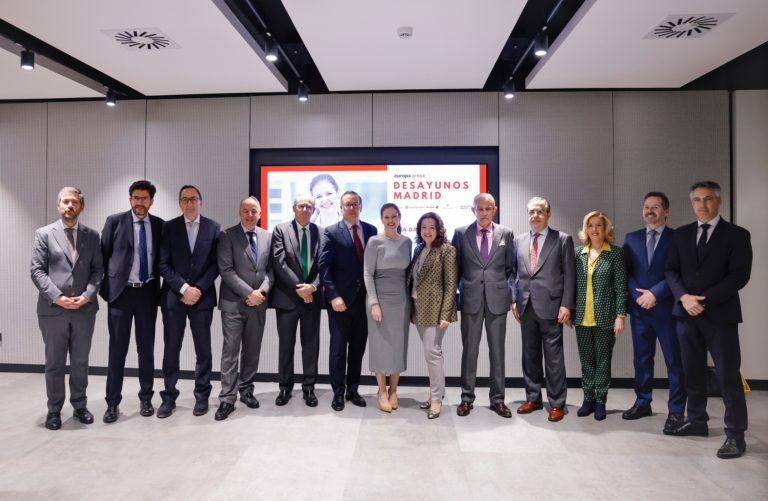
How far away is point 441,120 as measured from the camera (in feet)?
16.3

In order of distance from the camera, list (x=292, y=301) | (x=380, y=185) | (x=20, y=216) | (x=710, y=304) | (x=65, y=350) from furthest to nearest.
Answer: (x=20, y=216) < (x=380, y=185) < (x=292, y=301) < (x=65, y=350) < (x=710, y=304)


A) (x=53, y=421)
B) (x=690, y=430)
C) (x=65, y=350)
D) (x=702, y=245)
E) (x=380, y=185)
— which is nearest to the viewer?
(x=702, y=245)

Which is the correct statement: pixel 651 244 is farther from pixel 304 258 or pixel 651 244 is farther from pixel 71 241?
pixel 71 241

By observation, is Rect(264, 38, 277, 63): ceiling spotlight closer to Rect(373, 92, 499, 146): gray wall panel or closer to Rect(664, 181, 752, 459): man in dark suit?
Rect(373, 92, 499, 146): gray wall panel

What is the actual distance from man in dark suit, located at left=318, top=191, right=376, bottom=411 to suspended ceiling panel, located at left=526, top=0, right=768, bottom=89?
7.16ft

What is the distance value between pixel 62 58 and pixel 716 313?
5.78m

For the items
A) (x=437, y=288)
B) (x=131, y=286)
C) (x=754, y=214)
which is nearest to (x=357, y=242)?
(x=437, y=288)

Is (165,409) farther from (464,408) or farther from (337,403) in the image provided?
(464,408)

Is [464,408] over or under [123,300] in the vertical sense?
under

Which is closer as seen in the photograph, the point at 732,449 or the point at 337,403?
the point at 732,449

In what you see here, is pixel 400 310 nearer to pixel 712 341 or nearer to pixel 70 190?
pixel 712 341

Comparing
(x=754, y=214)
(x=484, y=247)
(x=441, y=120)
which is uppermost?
(x=441, y=120)

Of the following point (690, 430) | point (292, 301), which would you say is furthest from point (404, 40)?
point (690, 430)

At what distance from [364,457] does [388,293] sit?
1.30m
